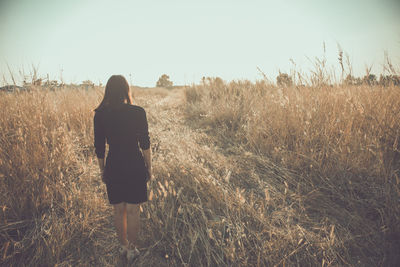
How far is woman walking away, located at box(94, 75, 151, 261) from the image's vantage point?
1312 millimetres

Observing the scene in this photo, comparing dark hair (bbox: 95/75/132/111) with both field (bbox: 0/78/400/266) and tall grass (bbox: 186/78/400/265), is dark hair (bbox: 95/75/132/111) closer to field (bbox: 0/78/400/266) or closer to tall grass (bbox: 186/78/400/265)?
field (bbox: 0/78/400/266)

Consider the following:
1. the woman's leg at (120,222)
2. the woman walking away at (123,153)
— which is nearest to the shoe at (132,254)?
the woman walking away at (123,153)

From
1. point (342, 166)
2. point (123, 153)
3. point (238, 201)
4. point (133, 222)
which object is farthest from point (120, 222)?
point (342, 166)

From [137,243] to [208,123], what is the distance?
3.17m

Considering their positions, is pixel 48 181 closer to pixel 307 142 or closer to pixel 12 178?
pixel 12 178

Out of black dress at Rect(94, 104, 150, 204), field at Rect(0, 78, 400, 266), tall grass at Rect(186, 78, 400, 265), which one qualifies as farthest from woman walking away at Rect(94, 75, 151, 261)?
Answer: tall grass at Rect(186, 78, 400, 265)

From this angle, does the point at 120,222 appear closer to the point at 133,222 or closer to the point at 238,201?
the point at 133,222

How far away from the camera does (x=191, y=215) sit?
144cm

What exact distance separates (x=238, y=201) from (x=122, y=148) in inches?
42.4

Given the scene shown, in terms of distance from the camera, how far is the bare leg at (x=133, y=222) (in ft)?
4.42

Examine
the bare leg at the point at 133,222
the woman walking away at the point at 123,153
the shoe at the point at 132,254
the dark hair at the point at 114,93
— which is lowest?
the shoe at the point at 132,254

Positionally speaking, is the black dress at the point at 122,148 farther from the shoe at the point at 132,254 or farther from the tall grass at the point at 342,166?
the tall grass at the point at 342,166

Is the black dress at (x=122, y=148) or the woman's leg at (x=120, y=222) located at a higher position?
the black dress at (x=122, y=148)

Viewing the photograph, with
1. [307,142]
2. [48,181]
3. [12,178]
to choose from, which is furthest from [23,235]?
[307,142]
